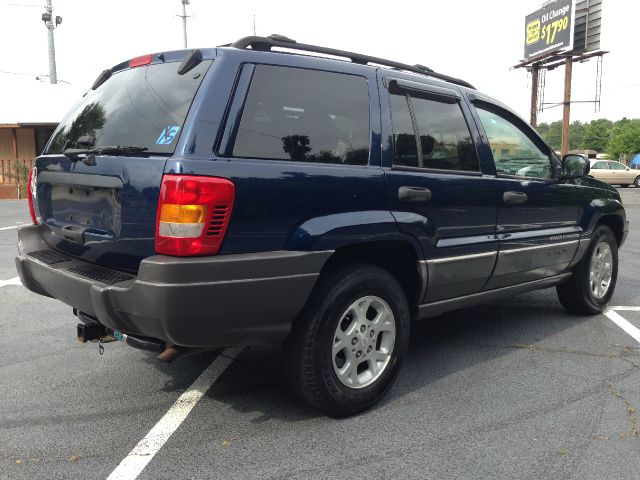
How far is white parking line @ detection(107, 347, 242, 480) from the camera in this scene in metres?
2.75

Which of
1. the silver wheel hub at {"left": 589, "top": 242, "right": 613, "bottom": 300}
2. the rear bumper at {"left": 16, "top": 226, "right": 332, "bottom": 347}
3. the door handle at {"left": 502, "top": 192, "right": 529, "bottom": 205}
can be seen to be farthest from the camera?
the silver wheel hub at {"left": 589, "top": 242, "right": 613, "bottom": 300}

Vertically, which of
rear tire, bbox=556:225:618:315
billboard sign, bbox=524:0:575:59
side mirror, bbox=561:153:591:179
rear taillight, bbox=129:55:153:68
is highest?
billboard sign, bbox=524:0:575:59

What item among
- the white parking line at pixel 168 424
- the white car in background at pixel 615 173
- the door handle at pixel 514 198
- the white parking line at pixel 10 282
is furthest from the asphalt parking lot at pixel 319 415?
the white car in background at pixel 615 173

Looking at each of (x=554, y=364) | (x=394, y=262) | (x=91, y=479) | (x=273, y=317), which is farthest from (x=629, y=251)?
(x=91, y=479)

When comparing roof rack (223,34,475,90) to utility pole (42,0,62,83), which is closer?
roof rack (223,34,475,90)

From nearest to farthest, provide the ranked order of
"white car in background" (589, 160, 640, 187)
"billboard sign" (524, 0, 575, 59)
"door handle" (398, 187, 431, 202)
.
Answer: "door handle" (398, 187, 431, 202), "billboard sign" (524, 0, 575, 59), "white car in background" (589, 160, 640, 187)

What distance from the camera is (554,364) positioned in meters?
4.26

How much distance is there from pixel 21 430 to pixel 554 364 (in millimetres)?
3495

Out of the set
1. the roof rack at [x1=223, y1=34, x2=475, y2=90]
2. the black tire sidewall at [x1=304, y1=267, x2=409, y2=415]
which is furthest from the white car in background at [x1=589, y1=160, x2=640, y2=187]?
the black tire sidewall at [x1=304, y1=267, x2=409, y2=415]

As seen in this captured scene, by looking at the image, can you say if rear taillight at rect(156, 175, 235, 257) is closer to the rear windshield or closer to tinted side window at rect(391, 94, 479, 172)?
the rear windshield

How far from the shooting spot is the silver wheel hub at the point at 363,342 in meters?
3.29

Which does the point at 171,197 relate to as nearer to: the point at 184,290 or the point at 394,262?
the point at 184,290

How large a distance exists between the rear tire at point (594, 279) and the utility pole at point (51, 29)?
28700mm

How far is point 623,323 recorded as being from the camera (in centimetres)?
537
